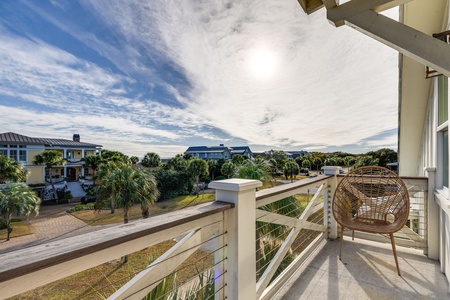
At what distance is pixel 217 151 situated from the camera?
157 feet

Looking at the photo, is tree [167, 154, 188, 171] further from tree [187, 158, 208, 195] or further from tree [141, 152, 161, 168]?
tree [141, 152, 161, 168]

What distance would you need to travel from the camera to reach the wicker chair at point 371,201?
A: 228cm

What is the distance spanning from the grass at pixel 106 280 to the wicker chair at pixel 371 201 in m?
1.58

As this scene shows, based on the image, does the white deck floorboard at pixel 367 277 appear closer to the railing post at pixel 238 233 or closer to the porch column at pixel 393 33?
the railing post at pixel 238 233

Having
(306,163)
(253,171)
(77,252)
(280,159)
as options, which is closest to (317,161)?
(306,163)

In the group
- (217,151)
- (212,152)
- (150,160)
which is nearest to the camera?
(150,160)

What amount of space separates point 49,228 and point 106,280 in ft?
57.9

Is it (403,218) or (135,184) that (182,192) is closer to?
(135,184)

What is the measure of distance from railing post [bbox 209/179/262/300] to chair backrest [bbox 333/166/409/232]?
Result: 1.57 m

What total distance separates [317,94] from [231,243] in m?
7.12

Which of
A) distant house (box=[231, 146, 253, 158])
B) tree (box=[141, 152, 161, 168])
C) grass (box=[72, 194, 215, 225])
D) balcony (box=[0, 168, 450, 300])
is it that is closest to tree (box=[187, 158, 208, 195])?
grass (box=[72, 194, 215, 225])

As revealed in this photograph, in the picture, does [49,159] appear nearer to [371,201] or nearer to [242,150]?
[371,201]

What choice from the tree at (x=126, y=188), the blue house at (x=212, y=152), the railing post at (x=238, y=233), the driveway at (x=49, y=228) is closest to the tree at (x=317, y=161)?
the blue house at (x=212, y=152)

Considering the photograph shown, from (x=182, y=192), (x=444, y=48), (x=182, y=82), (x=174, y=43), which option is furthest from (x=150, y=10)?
(x=182, y=192)
